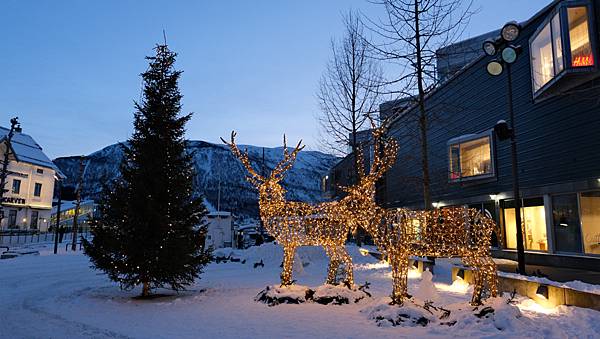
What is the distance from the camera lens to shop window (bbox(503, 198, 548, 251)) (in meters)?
15.9

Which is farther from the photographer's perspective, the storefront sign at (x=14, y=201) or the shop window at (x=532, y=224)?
the storefront sign at (x=14, y=201)

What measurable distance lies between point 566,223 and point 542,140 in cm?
327

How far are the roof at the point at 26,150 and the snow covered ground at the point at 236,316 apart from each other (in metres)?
36.9

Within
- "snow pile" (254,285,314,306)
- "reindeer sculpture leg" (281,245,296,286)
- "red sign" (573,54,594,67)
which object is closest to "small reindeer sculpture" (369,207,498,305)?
"snow pile" (254,285,314,306)

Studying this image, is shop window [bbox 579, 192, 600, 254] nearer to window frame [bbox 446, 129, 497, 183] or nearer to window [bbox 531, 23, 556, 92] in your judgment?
window [bbox 531, 23, 556, 92]

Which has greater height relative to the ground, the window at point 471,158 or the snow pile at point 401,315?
the window at point 471,158

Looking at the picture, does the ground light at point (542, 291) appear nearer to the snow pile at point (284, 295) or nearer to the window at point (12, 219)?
the snow pile at point (284, 295)

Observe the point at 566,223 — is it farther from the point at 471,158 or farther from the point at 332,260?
the point at 332,260

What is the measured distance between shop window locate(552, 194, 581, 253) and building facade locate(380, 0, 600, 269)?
4cm

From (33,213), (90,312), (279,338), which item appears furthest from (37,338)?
(33,213)

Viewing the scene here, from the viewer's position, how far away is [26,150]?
146 feet

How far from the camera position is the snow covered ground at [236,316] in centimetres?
646

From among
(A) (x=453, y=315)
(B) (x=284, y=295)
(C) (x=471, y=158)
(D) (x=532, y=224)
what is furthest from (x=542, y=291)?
(C) (x=471, y=158)

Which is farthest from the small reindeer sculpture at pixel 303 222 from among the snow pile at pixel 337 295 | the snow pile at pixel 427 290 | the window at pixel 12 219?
the window at pixel 12 219
